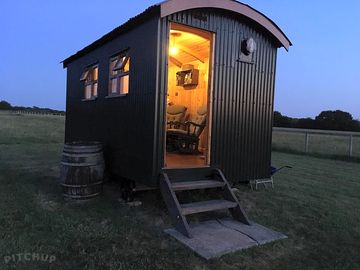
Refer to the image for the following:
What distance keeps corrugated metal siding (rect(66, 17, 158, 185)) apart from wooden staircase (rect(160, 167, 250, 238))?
324 millimetres

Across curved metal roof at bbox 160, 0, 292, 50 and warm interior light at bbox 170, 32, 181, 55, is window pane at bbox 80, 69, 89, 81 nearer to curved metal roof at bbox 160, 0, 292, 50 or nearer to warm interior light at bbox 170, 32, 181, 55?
warm interior light at bbox 170, 32, 181, 55

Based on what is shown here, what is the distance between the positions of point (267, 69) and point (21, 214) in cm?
468

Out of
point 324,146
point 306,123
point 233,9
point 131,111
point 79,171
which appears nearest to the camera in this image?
point 233,9

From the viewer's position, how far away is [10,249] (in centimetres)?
352

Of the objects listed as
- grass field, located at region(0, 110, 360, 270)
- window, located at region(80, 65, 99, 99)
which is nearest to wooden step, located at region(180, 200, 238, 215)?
grass field, located at region(0, 110, 360, 270)

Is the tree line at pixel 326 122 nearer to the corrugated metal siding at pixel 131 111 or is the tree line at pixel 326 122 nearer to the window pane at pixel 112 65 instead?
the corrugated metal siding at pixel 131 111

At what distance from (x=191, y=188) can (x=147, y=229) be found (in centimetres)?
92

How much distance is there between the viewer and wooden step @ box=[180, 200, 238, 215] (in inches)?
172

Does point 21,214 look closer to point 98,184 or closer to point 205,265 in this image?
point 98,184

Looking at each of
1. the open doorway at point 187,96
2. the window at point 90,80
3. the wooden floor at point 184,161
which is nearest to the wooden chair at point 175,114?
the open doorway at point 187,96

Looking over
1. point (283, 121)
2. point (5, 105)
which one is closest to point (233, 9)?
point (283, 121)

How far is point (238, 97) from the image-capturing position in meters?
5.78

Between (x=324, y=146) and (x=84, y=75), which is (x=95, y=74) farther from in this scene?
(x=324, y=146)

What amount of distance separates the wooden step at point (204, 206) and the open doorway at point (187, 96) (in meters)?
1.68
